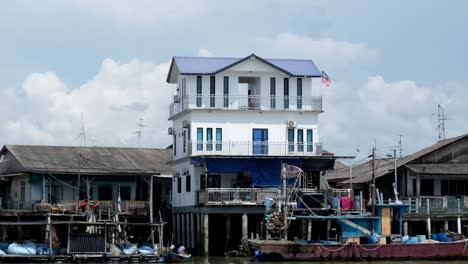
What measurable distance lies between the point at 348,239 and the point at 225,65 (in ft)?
50.0

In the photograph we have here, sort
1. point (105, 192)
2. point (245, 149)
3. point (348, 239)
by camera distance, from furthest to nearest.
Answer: point (105, 192), point (245, 149), point (348, 239)

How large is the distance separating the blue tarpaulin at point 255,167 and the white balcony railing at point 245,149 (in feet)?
3.94

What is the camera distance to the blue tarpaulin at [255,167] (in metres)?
61.8

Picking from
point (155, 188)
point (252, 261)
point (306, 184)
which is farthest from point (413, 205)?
point (155, 188)

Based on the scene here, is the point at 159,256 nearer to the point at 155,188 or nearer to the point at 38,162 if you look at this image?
the point at 38,162

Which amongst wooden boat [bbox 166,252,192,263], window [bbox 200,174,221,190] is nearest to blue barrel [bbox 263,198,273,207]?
wooden boat [bbox 166,252,192,263]

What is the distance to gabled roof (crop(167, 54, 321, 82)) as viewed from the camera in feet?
210

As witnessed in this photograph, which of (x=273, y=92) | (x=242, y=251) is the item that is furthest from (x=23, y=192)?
(x=273, y=92)

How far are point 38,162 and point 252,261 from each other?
17.7 m

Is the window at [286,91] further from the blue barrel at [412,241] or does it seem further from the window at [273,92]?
the blue barrel at [412,241]

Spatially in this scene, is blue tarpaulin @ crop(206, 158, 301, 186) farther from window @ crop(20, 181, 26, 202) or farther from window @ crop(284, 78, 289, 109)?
window @ crop(20, 181, 26, 202)

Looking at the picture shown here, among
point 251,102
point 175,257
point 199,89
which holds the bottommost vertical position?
point 175,257

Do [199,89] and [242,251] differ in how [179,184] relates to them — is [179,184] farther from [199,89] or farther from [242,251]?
[242,251]

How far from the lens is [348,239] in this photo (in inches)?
2194
